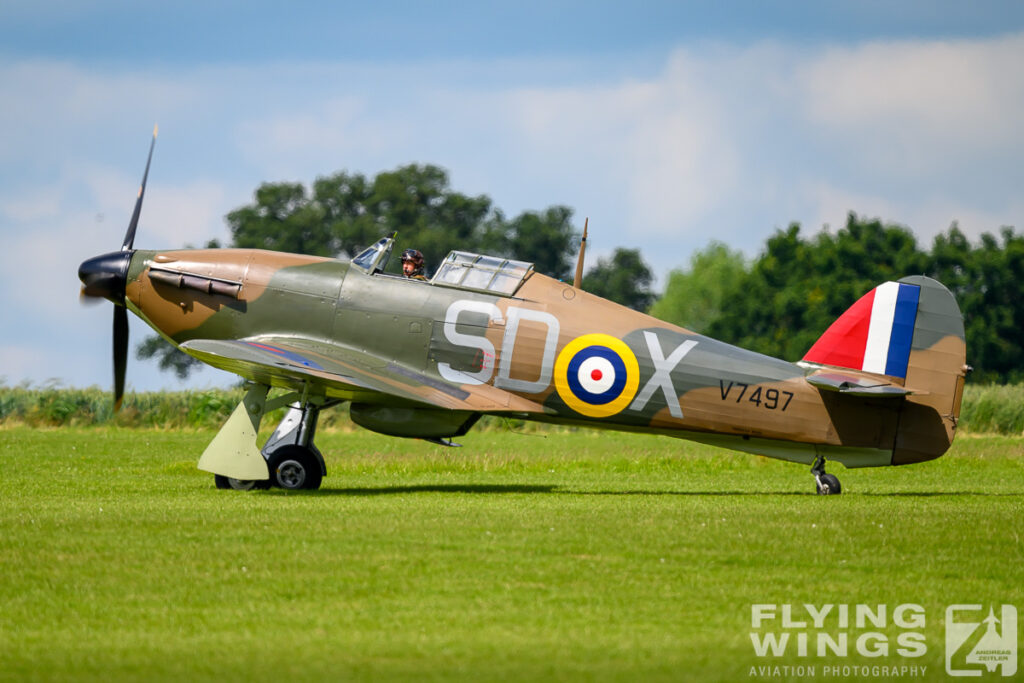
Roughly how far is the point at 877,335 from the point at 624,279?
62524mm

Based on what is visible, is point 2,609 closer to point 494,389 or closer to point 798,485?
point 494,389

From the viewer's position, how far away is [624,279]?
76000 mm

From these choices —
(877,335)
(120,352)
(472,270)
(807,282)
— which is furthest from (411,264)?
(807,282)

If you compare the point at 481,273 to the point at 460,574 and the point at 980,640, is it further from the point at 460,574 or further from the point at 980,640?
the point at 980,640

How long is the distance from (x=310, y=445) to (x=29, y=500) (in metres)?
3.02

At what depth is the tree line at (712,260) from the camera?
62125mm

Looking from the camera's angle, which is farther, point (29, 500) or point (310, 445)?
point (310, 445)

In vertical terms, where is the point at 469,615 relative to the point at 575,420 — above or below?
below

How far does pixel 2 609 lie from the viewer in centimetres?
770

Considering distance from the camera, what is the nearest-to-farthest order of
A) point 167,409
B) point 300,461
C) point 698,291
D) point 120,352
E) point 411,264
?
point 300,461 → point 411,264 → point 120,352 → point 167,409 → point 698,291

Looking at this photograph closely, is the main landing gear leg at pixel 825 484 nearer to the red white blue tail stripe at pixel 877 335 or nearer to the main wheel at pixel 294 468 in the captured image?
the red white blue tail stripe at pixel 877 335

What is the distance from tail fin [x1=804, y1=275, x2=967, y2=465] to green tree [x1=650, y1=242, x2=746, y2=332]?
61.5 meters

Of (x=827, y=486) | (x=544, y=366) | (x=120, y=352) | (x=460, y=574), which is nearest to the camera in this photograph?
(x=460, y=574)

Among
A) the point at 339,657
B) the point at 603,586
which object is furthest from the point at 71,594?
the point at 603,586
